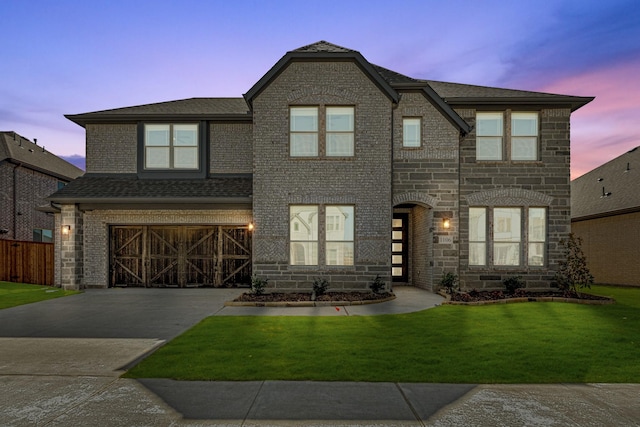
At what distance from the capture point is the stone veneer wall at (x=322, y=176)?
12.8m

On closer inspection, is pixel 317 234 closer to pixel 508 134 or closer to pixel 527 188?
pixel 527 188

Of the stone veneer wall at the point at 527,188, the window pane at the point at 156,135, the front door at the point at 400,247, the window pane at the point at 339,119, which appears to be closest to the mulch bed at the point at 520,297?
the stone veneer wall at the point at 527,188

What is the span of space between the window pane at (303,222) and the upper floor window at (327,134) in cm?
192

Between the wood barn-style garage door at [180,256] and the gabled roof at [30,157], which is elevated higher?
the gabled roof at [30,157]

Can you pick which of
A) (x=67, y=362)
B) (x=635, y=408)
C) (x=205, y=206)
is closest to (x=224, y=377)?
(x=67, y=362)

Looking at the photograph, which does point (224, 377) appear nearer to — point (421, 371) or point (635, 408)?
point (421, 371)

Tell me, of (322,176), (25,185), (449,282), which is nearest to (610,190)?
(449,282)

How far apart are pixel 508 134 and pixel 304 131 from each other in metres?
7.57

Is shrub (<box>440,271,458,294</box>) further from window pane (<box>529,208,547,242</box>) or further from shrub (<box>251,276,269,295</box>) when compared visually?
shrub (<box>251,276,269,295</box>)

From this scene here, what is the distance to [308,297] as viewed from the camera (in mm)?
11867

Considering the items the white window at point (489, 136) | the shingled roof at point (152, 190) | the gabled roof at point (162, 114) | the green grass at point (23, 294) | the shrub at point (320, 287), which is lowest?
the green grass at point (23, 294)

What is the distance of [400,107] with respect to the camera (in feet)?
44.1

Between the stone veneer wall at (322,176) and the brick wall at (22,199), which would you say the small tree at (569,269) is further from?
the brick wall at (22,199)

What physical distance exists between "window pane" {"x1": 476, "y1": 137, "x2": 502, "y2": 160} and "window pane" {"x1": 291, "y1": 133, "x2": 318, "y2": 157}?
6101mm
